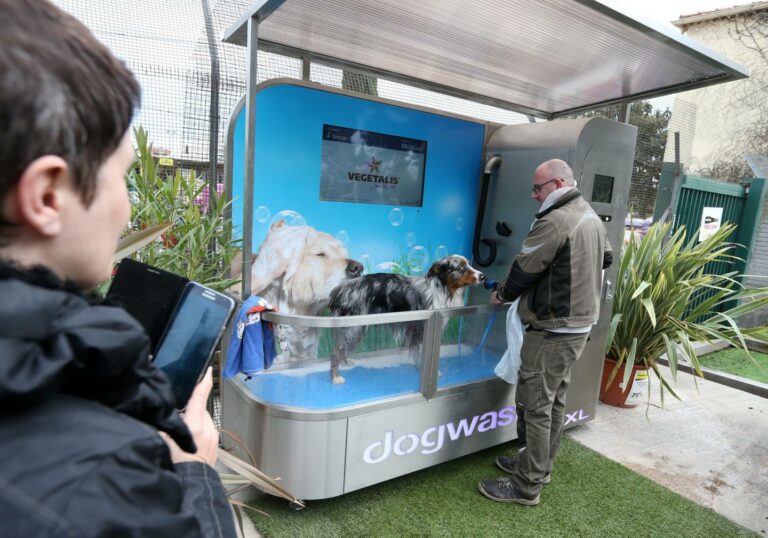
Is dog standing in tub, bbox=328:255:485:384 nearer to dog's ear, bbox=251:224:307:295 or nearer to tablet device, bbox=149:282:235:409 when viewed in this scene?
dog's ear, bbox=251:224:307:295

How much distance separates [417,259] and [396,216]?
15.9 inches

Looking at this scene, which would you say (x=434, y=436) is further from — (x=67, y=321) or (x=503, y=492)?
(x=67, y=321)

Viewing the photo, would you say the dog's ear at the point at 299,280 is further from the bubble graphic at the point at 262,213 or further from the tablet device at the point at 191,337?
the tablet device at the point at 191,337

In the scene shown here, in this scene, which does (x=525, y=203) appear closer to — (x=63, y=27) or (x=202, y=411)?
(x=202, y=411)

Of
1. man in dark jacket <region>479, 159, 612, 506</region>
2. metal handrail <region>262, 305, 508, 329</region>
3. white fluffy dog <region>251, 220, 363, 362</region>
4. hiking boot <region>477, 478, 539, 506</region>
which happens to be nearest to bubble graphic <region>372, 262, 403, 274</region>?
white fluffy dog <region>251, 220, 363, 362</region>

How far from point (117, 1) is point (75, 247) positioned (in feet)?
10.7

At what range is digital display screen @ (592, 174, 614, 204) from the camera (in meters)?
3.11

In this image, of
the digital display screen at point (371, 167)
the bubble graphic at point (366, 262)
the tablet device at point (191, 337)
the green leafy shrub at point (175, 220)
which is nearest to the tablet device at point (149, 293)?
the tablet device at point (191, 337)

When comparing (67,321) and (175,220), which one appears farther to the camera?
(175,220)

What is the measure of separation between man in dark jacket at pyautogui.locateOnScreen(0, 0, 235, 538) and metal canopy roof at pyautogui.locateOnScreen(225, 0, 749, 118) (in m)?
1.98

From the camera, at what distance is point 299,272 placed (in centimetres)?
309

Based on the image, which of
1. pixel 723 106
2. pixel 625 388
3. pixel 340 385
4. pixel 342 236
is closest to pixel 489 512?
pixel 340 385

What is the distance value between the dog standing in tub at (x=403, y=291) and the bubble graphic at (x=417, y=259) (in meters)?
0.34

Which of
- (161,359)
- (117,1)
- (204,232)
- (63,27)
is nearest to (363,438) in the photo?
(204,232)
